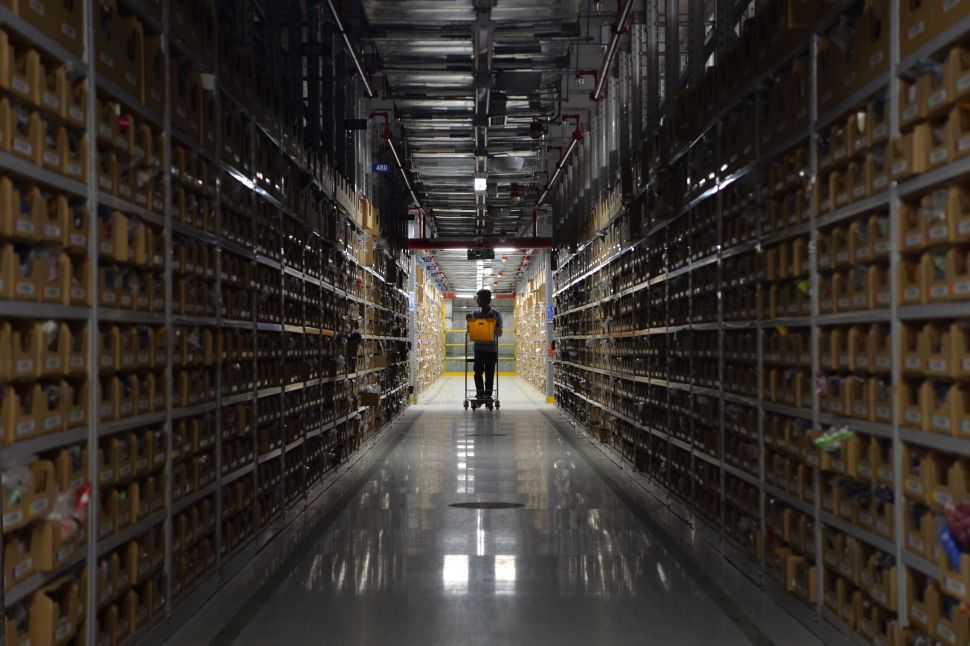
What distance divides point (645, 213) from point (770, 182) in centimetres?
379

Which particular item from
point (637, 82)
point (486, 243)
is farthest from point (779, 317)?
point (486, 243)

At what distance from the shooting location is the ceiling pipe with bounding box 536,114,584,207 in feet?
49.3

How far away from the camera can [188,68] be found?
16.6ft

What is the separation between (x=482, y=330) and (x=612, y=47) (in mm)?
10142

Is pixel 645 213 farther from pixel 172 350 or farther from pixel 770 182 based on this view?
pixel 172 350

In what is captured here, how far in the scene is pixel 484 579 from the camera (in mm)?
5641

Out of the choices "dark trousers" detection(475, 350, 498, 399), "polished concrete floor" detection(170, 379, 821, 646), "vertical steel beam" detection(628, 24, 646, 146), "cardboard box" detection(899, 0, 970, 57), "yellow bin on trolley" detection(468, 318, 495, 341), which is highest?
"vertical steel beam" detection(628, 24, 646, 146)

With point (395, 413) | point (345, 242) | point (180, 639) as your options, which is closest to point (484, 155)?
point (345, 242)

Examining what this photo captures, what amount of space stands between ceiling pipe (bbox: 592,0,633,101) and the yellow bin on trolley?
782 cm

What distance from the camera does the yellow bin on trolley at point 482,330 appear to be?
19.7 m

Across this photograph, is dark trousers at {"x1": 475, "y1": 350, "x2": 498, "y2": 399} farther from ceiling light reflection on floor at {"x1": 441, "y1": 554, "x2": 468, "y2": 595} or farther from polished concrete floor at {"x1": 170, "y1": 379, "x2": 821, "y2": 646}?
ceiling light reflection on floor at {"x1": 441, "y1": 554, "x2": 468, "y2": 595}

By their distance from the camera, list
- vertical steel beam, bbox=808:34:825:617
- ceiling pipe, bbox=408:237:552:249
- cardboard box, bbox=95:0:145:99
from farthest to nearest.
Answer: ceiling pipe, bbox=408:237:552:249
vertical steel beam, bbox=808:34:825:617
cardboard box, bbox=95:0:145:99

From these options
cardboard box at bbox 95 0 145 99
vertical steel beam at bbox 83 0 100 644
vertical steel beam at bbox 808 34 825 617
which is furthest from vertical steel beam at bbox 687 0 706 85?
vertical steel beam at bbox 83 0 100 644

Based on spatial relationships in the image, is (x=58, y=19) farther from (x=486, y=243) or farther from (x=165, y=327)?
(x=486, y=243)
